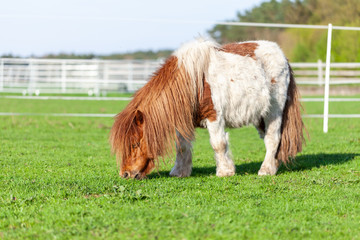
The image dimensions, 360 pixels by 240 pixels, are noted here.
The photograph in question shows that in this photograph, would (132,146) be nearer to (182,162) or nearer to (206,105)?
(182,162)

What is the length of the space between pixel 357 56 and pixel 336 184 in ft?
73.2

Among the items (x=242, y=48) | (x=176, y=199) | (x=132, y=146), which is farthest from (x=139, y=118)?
(x=242, y=48)

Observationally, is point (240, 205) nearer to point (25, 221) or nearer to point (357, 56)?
point (25, 221)

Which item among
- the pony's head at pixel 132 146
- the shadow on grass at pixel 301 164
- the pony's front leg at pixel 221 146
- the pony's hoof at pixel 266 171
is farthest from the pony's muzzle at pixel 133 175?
the pony's hoof at pixel 266 171

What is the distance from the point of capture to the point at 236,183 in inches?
180

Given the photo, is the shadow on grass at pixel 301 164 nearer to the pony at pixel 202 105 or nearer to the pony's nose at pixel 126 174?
the pony at pixel 202 105

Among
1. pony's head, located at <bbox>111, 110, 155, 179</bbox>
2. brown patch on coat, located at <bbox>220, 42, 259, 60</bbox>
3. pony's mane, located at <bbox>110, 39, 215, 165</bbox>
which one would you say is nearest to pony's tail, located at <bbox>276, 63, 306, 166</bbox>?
brown patch on coat, located at <bbox>220, 42, 259, 60</bbox>

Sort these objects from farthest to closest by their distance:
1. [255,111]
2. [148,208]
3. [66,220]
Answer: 1. [255,111]
2. [148,208]
3. [66,220]

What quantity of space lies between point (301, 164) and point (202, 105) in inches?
70.0

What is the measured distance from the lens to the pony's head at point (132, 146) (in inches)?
181

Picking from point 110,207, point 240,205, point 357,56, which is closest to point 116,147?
point 110,207

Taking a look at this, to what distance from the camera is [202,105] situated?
4848mm

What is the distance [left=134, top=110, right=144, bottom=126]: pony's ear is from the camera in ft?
15.3

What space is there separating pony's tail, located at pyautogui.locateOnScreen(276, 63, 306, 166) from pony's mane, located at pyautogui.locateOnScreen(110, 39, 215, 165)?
1.20 meters
